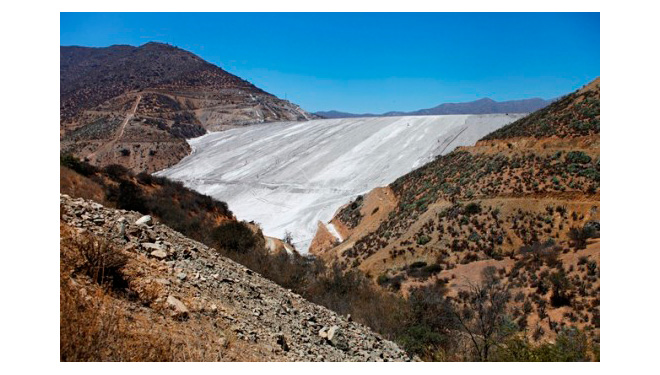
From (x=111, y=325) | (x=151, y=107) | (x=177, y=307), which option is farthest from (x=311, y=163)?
(x=111, y=325)

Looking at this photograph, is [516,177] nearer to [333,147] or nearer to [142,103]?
[333,147]

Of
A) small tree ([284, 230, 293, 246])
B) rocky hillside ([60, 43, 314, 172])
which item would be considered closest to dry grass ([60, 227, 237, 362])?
small tree ([284, 230, 293, 246])

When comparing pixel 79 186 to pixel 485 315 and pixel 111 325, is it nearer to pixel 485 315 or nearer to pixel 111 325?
pixel 111 325

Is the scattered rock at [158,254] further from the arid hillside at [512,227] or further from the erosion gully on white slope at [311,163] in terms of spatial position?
the erosion gully on white slope at [311,163]

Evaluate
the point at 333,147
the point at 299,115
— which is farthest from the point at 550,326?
the point at 299,115

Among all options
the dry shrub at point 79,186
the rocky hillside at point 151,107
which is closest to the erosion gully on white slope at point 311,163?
the rocky hillside at point 151,107
